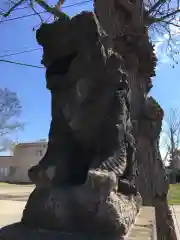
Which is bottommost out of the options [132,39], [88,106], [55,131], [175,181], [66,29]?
[175,181]

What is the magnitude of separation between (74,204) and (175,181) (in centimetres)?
3752

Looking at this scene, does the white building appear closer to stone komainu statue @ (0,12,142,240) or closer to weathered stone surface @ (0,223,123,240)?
stone komainu statue @ (0,12,142,240)

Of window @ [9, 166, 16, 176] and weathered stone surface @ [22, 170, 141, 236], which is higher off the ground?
weathered stone surface @ [22, 170, 141, 236]

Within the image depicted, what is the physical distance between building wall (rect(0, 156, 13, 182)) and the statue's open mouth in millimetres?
38078

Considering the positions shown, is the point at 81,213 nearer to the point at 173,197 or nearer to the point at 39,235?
the point at 39,235

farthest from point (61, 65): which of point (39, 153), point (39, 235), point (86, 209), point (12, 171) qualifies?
point (12, 171)

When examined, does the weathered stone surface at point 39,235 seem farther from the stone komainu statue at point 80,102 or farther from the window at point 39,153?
the window at point 39,153

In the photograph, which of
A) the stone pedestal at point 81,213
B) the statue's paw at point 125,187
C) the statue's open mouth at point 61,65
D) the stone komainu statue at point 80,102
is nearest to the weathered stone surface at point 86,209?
the stone pedestal at point 81,213

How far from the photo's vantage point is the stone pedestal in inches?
82.2

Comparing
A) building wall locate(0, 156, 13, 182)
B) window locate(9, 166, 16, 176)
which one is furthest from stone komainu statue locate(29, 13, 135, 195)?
building wall locate(0, 156, 13, 182)

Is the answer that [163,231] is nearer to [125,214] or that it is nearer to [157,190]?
[157,190]

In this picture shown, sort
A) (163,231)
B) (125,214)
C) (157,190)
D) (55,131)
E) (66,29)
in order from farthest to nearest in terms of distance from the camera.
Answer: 1. (157,190)
2. (163,231)
3. (55,131)
4. (66,29)
5. (125,214)

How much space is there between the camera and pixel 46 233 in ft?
6.86

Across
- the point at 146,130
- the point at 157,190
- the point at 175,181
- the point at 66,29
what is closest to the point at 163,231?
the point at 157,190
